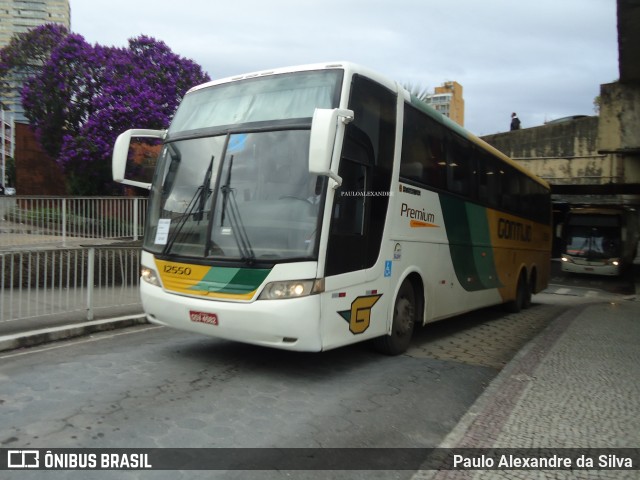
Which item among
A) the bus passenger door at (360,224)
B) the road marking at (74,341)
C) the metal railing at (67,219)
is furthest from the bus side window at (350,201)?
the metal railing at (67,219)

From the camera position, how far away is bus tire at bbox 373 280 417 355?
20.0ft

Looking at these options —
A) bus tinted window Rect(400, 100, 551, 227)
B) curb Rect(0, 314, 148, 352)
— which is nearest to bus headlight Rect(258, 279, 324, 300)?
bus tinted window Rect(400, 100, 551, 227)

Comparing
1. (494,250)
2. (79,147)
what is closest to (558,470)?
(494,250)

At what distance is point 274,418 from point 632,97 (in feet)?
42.2

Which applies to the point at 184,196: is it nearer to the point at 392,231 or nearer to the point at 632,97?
the point at 392,231

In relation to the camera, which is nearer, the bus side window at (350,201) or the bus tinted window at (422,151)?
the bus side window at (350,201)

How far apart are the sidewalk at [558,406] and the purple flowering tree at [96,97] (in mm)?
15484

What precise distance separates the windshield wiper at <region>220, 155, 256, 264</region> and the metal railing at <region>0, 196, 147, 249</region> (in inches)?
305

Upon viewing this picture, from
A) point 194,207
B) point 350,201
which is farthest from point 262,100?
point 350,201

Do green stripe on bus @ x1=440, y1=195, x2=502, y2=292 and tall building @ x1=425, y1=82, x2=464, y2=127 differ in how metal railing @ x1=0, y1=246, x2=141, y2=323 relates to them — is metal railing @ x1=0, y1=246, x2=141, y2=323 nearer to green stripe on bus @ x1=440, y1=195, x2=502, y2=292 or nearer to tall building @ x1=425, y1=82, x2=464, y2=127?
green stripe on bus @ x1=440, y1=195, x2=502, y2=292

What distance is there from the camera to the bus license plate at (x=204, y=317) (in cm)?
492

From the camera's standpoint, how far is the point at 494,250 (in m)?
9.70

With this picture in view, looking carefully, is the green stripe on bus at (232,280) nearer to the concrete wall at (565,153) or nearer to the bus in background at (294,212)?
the bus in background at (294,212)

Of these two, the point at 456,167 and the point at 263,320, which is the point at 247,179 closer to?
the point at 263,320
